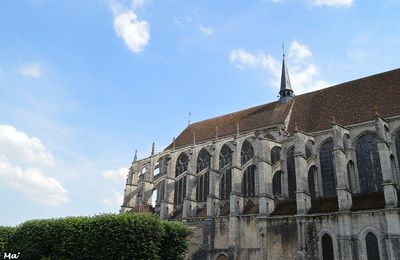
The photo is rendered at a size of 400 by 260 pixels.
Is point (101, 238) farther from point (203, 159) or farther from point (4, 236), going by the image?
point (203, 159)

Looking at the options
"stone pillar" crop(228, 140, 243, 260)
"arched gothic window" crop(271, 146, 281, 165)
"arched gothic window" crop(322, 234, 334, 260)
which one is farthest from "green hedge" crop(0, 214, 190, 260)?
"arched gothic window" crop(271, 146, 281, 165)

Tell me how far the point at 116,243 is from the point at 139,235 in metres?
1.16

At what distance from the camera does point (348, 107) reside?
26.3 metres

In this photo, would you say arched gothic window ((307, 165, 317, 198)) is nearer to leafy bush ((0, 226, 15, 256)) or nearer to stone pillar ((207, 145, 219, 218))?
stone pillar ((207, 145, 219, 218))

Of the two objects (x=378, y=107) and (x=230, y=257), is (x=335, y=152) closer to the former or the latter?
(x=378, y=107)

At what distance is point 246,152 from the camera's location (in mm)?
29375

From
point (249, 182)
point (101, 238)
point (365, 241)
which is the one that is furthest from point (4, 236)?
point (365, 241)

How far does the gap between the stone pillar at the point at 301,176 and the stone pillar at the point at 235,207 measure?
4.38 m

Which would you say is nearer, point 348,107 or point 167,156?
point 348,107

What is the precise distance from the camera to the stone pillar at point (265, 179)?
76.2 feet

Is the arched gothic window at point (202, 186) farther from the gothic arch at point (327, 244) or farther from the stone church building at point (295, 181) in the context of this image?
the gothic arch at point (327, 244)

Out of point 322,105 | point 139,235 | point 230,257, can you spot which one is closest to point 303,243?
point 230,257

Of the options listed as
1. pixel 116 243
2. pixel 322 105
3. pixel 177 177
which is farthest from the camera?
pixel 177 177

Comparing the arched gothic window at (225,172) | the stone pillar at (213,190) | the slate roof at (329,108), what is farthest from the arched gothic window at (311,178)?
the stone pillar at (213,190)
